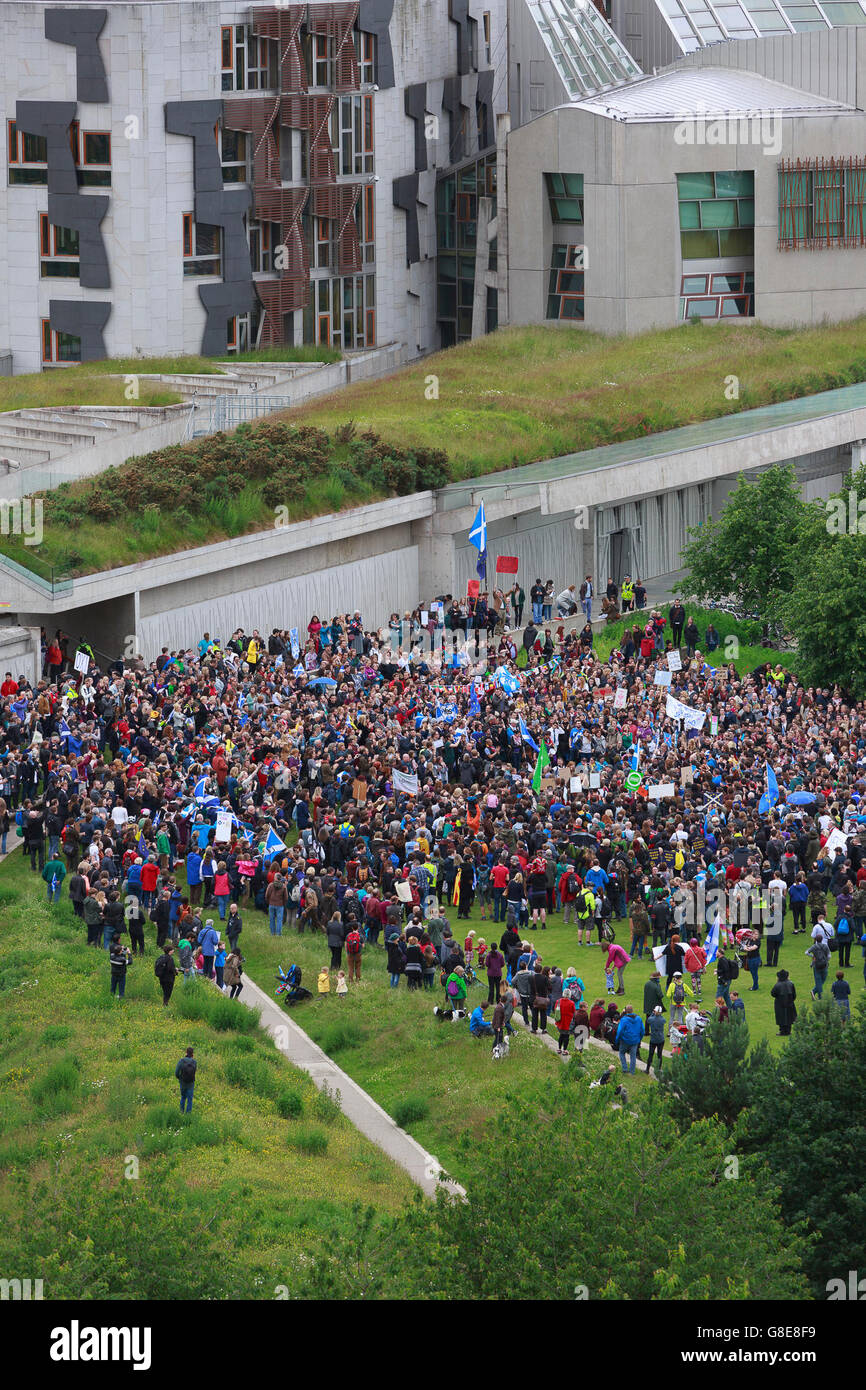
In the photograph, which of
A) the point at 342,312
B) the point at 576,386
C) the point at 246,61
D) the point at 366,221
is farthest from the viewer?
the point at 366,221

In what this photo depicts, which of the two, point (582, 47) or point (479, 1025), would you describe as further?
point (582, 47)

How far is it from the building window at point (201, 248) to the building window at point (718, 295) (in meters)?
15.1

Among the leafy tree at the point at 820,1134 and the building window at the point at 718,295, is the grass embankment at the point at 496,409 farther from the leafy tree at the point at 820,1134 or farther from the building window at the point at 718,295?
the leafy tree at the point at 820,1134

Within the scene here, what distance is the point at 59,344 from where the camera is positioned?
2854 inches

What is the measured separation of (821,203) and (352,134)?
1539 centimetres

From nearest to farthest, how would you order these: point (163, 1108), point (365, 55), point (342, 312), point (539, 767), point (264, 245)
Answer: point (163, 1108), point (539, 767), point (264, 245), point (365, 55), point (342, 312)

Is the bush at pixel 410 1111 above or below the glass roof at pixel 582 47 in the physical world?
below

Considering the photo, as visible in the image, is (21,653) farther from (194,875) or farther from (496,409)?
(496,409)

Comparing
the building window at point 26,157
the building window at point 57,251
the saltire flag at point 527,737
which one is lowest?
the saltire flag at point 527,737

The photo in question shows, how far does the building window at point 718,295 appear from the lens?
248ft

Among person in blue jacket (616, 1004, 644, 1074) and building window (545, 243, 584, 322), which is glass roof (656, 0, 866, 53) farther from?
person in blue jacket (616, 1004, 644, 1074)

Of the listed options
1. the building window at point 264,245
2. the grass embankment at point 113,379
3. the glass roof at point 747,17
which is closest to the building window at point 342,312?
the grass embankment at point 113,379

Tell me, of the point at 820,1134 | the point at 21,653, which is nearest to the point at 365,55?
the point at 21,653
